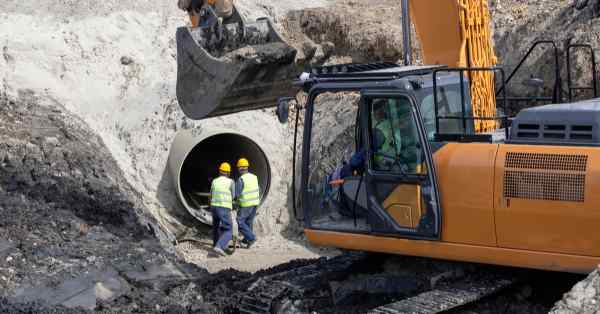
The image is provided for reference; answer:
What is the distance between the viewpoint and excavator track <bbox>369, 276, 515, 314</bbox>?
7.15m

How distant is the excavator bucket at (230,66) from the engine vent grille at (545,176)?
383 cm

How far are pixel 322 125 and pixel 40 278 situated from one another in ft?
21.5

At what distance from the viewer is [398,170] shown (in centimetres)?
765

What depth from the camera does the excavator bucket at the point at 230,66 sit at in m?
10.1

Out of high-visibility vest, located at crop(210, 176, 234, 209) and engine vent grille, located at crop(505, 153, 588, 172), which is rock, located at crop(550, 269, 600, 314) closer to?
engine vent grille, located at crop(505, 153, 588, 172)

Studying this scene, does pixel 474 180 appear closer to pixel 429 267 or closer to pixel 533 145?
pixel 533 145

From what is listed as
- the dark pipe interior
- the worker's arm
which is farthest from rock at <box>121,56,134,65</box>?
the worker's arm

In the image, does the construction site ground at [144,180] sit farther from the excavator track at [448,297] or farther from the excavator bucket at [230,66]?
the excavator bucket at [230,66]

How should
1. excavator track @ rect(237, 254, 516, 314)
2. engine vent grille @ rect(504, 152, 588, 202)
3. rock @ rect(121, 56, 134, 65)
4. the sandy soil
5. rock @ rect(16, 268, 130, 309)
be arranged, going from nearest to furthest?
engine vent grille @ rect(504, 152, 588, 202), excavator track @ rect(237, 254, 516, 314), rock @ rect(16, 268, 130, 309), the sandy soil, rock @ rect(121, 56, 134, 65)

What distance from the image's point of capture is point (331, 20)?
696 inches

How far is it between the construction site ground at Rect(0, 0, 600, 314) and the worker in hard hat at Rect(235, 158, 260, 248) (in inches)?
12.9

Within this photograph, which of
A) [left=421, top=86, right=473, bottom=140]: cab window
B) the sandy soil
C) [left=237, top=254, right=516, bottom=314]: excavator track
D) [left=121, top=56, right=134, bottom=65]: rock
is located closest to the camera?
[left=237, top=254, right=516, bottom=314]: excavator track

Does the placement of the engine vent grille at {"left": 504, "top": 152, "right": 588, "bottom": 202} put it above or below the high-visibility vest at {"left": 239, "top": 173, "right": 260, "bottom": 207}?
above

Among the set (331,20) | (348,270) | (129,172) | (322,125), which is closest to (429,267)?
(348,270)
